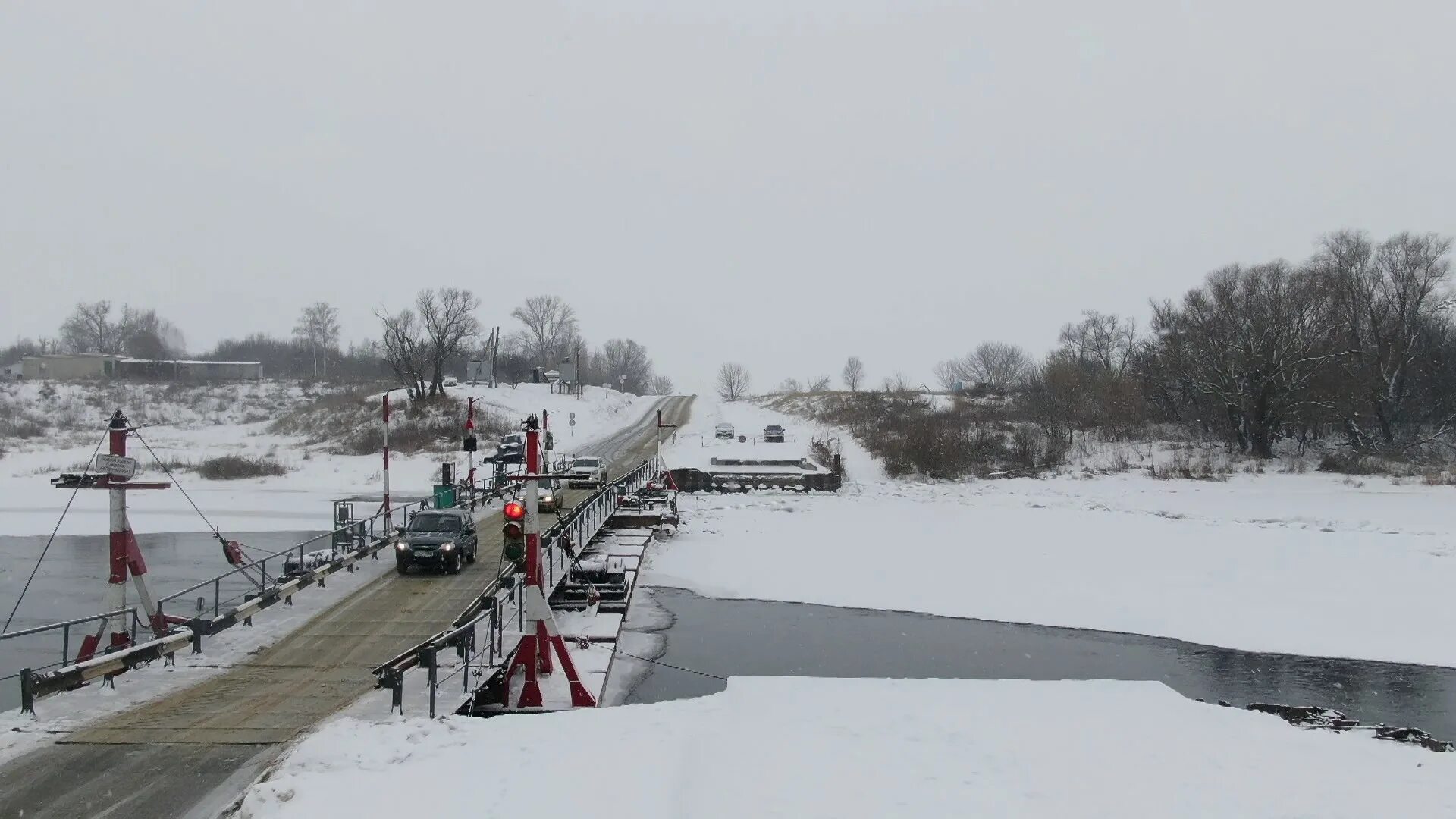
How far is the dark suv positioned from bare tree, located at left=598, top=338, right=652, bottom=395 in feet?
488

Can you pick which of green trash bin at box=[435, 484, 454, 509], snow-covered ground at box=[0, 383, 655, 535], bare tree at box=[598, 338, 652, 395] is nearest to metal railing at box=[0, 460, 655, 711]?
green trash bin at box=[435, 484, 454, 509]

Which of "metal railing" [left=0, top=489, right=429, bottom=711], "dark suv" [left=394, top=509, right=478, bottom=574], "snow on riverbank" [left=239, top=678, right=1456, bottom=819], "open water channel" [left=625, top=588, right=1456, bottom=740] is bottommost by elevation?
"open water channel" [left=625, top=588, right=1456, bottom=740]

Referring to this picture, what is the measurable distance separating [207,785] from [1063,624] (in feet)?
62.3

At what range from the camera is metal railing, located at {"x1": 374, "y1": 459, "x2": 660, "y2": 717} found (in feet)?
37.0

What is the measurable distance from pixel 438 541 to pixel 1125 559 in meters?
21.8

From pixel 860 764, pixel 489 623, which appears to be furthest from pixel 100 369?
pixel 860 764

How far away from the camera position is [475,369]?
9194cm

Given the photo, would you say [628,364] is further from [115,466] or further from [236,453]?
[115,466]

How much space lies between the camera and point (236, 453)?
58.3 metres

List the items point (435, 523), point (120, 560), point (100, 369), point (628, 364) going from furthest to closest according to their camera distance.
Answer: point (628, 364) < point (100, 369) < point (435, 523) < point (120, 560)

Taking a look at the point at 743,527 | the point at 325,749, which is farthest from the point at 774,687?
the point at 743,527

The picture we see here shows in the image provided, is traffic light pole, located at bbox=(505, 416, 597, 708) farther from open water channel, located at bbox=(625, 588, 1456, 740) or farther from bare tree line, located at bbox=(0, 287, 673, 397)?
bare tree line, located at bbox=(0, 287, 673, 397)

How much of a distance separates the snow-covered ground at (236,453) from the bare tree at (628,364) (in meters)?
79.9

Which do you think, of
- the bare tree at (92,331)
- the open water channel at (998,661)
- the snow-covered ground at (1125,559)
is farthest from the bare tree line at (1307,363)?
the bare tree at (92,331)
